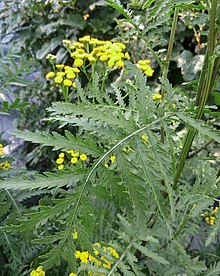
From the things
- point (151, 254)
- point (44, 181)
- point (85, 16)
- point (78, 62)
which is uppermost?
point (85, 16)

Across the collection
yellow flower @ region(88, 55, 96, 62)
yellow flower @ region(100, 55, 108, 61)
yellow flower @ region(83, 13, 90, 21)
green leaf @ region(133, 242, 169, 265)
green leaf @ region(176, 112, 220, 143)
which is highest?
yellow flower @ region(83, 13, 90, 21)

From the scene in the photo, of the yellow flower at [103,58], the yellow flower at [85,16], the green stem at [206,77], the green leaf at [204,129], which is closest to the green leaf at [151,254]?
the green stem at [206,77]

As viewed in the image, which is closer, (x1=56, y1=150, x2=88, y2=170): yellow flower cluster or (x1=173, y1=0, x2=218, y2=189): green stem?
(x1=173, y1=0, x2=218, y2=189): green stem

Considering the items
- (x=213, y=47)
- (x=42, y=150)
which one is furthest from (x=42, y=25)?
(x=213, y=47)

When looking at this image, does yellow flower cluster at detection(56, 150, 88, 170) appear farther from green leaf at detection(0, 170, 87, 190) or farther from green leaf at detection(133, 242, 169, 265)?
green leaf at detection(0, 170, 87, 190)

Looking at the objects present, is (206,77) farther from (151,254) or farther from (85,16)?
(85,16)

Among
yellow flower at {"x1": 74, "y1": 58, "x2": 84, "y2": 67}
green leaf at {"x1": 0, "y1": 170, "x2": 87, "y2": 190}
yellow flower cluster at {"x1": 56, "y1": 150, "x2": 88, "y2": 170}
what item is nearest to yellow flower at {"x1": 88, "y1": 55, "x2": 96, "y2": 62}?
yellow flower at {"x1": 74, "y1": 58, "x2": 84, "y2": 67}

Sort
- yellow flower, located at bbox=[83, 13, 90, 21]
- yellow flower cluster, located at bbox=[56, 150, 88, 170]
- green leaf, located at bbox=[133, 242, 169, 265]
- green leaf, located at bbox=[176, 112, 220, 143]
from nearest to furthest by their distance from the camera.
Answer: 1. green leaf, located at bbox=[176, 112, 220, 143]
2. green leaf, located at bbox=[133, 242, 169, 265]
3. yellow flower cluster, located at bbox=[56, 150, 88, 170]
4. yellow flower, located at bbox=[83, 13, 90, 21]

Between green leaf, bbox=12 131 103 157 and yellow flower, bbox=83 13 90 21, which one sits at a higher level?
yellow flower, bbox=83 13 90 21

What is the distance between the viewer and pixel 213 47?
0.65m

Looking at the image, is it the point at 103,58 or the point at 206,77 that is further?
the point at 103,58

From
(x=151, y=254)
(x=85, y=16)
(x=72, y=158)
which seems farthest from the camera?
(x=85, y=16)

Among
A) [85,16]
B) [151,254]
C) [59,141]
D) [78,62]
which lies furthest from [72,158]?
[85,16]

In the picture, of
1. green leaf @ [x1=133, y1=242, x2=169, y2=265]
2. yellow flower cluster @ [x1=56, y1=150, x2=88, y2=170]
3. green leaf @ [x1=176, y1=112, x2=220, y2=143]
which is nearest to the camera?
green leaf @ [x1=176, y1=112, x2=220, y2=143]
